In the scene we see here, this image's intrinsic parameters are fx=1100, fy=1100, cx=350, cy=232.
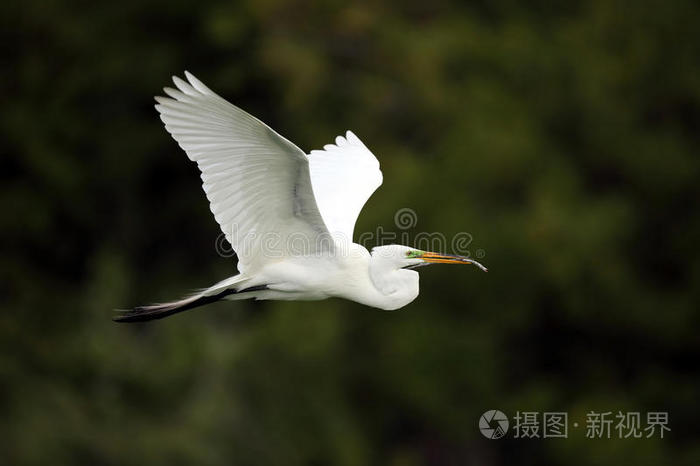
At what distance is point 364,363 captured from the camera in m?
13.0

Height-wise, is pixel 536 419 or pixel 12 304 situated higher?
pixel 12 304

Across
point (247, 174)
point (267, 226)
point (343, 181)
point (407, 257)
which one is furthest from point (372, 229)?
point (247, 174)

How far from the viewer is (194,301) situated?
566 cm

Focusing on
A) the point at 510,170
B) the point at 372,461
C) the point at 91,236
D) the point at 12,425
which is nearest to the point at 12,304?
the point at 91,236

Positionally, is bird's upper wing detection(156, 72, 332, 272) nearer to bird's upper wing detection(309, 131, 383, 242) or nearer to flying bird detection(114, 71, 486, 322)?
flying bird detection(114, 71, 486, 322)

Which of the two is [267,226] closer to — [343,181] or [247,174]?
[247,174]

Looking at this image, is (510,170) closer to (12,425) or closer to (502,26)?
(502,26)

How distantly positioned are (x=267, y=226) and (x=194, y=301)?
539 millimetres

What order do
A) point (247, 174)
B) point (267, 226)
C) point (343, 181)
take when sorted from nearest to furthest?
1. point (247, 174)
2. point (267, 226)
3. point (343, 181)

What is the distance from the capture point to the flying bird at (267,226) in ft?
17.3

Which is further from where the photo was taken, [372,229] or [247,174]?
[372,229]

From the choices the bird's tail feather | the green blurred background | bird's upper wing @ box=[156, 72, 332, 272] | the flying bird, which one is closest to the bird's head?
the flying bird

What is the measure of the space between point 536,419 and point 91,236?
7.75 metres

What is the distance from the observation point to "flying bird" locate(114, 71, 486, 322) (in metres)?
5.29
